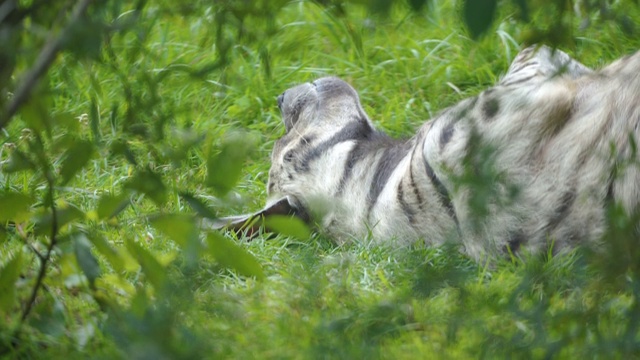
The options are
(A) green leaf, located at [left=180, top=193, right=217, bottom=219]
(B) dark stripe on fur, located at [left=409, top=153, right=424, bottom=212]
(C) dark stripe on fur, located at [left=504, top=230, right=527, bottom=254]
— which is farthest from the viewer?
(B) dark stripe on fur, located at [left=409, top=153, right=424, bottom=212]

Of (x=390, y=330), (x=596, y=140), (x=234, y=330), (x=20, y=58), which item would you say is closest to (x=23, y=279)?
(x=234, y=330)

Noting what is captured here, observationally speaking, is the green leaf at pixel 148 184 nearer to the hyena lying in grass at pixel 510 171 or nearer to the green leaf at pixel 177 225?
the green leaf at pixel 177 225

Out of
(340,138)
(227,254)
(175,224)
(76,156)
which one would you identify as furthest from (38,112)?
(340,138)

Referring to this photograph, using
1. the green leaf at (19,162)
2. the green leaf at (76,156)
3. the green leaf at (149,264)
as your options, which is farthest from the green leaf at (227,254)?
the green leaf at (19,162)

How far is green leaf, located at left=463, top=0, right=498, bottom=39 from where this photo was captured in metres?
1.92

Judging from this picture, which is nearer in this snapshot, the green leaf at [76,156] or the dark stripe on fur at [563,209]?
the green leaf at [76,156]

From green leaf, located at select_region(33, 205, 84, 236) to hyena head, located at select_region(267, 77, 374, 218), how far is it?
1889 mm

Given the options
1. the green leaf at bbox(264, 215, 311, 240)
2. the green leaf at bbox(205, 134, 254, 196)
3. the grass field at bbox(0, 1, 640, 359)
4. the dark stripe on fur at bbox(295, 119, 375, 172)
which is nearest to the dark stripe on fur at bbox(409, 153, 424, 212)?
the grass field at bbox(0, 1, 640, 359)

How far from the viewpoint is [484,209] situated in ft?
6.96

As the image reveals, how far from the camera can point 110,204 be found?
2672 mm

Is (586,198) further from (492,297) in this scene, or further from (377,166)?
(377,166)

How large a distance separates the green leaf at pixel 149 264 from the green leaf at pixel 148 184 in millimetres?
161

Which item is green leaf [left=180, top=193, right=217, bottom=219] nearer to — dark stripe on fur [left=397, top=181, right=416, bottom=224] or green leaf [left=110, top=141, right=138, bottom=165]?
green leaf [left=110, top=141, right=138, bottom=165]

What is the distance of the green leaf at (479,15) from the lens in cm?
192
